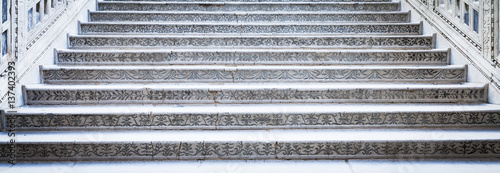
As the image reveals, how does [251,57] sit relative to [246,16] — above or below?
below

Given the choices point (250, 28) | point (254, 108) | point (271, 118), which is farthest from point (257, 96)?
point (250, 28)

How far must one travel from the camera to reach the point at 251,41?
2973mm

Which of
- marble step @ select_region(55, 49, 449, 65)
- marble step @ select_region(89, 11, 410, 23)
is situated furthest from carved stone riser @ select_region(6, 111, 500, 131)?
marble step @ select_region(89, 11, 410, 23)

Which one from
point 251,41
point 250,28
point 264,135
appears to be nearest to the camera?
point 264,135

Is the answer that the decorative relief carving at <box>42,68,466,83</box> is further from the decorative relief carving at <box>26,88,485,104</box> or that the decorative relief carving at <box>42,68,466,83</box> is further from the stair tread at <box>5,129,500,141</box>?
the stair tread at <box>5,129,500,141</box>

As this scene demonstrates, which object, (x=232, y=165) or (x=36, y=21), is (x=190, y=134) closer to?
(x=232, y=165)

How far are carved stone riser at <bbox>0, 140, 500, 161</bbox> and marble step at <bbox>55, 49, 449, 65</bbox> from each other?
978mm

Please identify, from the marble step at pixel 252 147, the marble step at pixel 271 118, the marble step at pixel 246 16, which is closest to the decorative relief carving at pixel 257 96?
the marble step at pixel 271 118

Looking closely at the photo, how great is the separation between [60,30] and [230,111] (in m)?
1.82

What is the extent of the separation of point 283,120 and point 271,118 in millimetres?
82

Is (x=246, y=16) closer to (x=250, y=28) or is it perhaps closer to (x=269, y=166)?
(x=250, y=28)

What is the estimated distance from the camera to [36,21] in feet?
8.42

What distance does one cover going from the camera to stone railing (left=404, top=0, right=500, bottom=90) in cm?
228

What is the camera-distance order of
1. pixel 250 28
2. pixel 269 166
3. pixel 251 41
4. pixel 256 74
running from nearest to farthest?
1. pixel 269 166
2. pixel 256 74
3. pixel 251 41
4. pixel 250 28
